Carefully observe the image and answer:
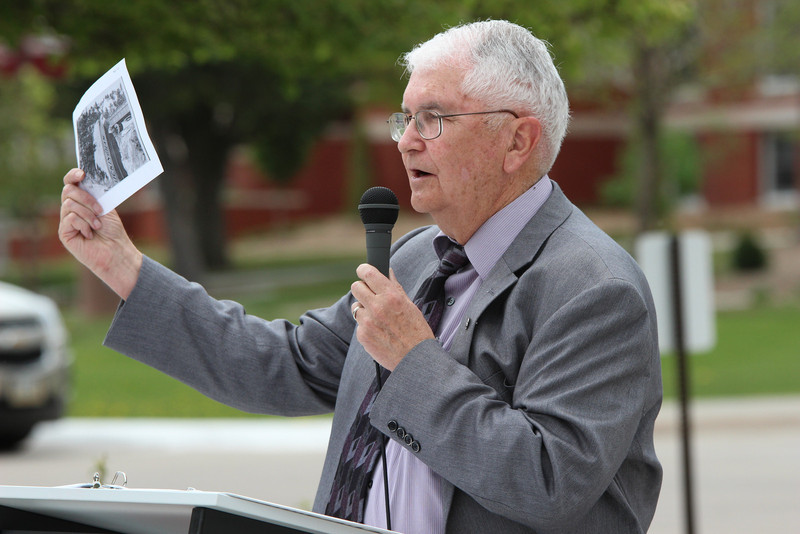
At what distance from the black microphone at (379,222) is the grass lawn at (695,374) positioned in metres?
10.0

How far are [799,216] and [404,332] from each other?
29.4 m

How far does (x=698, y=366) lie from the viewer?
46.1 feet

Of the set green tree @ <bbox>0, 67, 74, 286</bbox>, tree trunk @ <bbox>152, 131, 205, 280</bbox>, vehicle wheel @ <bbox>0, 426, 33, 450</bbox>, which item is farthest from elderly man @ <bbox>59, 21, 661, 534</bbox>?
green tree @ <bbox>0, 67, 74, 286</bbox>

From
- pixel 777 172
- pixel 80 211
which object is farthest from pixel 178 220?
pixel 80 211

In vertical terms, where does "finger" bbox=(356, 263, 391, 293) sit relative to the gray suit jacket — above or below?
above

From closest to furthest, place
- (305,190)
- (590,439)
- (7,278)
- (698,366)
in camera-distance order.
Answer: (590,439), (698,366), (7,278), (305,190)

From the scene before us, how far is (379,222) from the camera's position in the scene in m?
2.37

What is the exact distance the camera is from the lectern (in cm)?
180

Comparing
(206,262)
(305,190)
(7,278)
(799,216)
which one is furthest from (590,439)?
(305,190)

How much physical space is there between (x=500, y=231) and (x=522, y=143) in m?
0.19

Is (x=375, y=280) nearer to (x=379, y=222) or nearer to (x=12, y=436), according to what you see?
(x=379, y=222)

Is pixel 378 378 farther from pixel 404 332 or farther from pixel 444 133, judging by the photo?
pixel 444 133

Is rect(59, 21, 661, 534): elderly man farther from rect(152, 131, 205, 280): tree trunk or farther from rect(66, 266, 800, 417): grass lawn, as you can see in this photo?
rect(152, 131, 205, 280): tree trunk

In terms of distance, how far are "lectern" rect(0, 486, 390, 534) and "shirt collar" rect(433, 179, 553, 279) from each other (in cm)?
65
